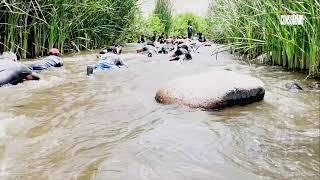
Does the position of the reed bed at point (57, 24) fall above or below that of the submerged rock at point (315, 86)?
above

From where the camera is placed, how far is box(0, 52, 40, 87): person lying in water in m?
5.33

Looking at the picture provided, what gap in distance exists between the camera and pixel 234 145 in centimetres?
270

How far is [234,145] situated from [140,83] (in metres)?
3.00

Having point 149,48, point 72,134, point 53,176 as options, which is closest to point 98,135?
point 72,134

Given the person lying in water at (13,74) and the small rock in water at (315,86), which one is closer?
the small rock in water at (315,86)

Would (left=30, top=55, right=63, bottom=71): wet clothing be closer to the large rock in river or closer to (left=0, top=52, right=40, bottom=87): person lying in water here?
(left=0, top=52, right=40, bottom=87): person lying in water

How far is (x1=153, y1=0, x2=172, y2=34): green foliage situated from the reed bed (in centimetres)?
1296

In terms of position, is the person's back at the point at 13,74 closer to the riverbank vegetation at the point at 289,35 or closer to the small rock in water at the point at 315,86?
the riverbank vegetation at the point at 289,35

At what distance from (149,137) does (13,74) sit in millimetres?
3088

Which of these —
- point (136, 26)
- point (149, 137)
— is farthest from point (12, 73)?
point (136, 26)

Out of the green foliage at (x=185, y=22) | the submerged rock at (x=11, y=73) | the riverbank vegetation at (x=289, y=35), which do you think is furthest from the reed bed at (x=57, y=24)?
the green foliage at (x=185, y=22)

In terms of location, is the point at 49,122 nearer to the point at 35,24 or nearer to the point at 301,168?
the point at 301,168

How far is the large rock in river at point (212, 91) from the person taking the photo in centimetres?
388

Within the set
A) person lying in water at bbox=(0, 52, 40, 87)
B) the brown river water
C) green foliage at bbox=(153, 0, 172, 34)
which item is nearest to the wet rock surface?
the brown river water
